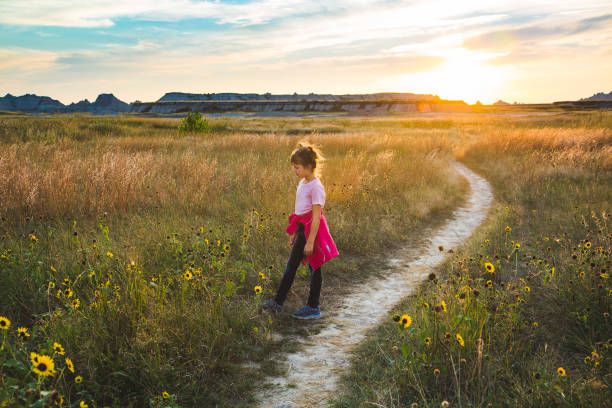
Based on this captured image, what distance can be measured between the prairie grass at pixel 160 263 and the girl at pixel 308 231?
355mm

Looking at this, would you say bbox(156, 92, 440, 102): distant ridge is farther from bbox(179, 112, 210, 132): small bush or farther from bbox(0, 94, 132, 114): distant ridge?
bbox(179, 112, 210, 132): small bush

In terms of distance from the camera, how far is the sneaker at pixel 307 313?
4.01 meters

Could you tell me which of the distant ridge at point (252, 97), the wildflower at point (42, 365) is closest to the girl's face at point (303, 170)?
the wildflower at point (42, 365)

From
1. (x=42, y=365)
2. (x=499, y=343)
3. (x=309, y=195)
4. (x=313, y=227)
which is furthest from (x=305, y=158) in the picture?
(x=42, y=365)

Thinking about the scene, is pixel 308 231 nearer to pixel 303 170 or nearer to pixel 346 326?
pixel 303 170

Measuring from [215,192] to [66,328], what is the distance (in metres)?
5.16

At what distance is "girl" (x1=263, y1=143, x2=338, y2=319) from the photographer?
3.71 metres

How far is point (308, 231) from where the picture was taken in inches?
154

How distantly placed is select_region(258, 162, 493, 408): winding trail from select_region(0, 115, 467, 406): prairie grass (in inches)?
11.1

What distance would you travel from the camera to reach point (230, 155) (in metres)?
13.5

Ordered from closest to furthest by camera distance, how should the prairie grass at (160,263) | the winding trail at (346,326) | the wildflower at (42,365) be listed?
the wildflower at (42,365) → the prairie grass at (160,263) → the winding trail at (346,326)

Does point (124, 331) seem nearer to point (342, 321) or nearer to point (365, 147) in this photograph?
point (342, 321)

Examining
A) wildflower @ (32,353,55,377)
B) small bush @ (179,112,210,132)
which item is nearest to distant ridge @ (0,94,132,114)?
small bush @ (179,112,210,132)

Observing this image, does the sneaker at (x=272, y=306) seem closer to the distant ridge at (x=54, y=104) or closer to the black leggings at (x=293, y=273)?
the black leggings at (x=293, y=273)
